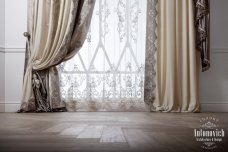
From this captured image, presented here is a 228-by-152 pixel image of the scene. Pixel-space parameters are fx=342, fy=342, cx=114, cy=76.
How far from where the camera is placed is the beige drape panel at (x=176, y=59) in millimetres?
3207

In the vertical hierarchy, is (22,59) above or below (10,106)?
above

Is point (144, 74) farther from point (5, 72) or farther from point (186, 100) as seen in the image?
point (5, 72)

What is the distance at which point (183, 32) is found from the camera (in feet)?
10.7

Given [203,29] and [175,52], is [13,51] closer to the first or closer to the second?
[175,52]

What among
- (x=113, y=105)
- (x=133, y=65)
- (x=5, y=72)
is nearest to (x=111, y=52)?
(x=133, y=65)

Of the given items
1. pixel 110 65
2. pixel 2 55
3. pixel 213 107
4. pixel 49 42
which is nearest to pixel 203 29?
pixel 213 107

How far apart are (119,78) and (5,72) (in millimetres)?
1116

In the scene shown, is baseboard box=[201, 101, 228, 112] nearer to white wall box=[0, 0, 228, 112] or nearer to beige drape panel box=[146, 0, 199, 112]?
white wall box=[0, 0, 228, 112]

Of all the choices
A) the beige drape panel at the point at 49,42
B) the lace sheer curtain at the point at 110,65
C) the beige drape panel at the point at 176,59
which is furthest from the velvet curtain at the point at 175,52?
the beige drape panel at the point at 49,42

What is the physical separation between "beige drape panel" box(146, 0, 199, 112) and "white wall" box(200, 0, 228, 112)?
0.20 meters

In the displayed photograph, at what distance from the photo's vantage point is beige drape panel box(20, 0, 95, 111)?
316 centimetres

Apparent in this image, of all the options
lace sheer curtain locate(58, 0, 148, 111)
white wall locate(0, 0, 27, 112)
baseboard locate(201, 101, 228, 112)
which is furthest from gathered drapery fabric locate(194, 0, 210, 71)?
white wall locate(0, 0, 27, 112)

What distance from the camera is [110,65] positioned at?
3.29m

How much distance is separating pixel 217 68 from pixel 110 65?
106cm
